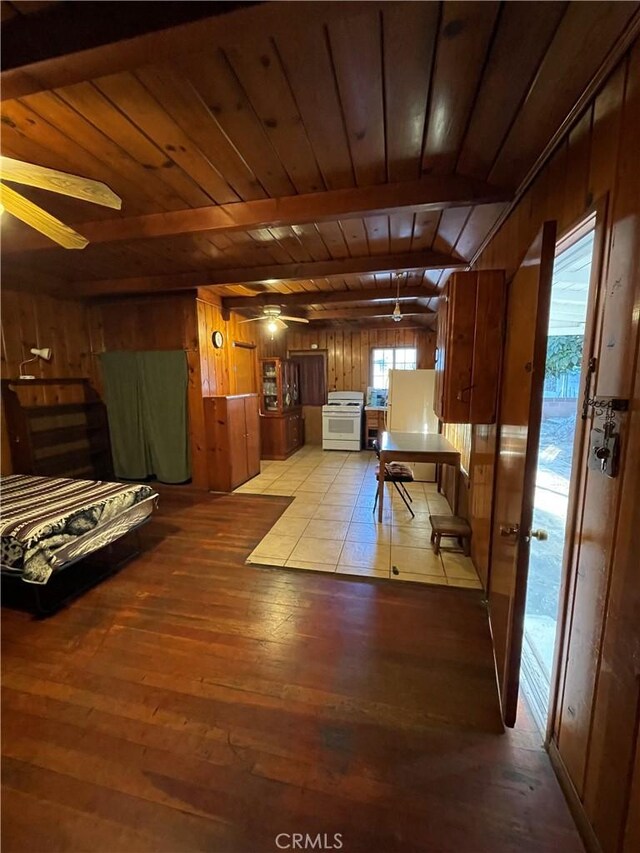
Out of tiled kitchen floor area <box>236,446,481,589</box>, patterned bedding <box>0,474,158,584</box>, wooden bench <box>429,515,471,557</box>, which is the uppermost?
patterned bedding <box>0,474,158,584</box>

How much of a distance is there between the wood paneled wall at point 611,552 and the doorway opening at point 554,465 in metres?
0.44

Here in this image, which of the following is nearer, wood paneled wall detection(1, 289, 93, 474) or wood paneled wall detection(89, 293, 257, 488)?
wood paneled wall detection(1, 289, 93, 474)

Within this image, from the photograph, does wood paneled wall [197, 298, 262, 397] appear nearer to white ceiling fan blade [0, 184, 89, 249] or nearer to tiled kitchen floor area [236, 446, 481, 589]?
tiled kitchen floor area [236, 446, 481, 589]

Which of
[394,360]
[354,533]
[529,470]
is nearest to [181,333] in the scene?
[354,533]

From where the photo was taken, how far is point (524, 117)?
4.25 feet

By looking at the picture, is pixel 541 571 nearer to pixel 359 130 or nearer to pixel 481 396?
pixel 481 396

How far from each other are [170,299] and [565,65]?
398cm

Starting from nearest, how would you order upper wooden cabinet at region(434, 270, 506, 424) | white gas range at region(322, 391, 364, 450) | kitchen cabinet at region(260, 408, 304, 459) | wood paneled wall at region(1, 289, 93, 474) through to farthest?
upper wooden cabinet at region(434, 270, 506, 424) < wood paneled wall at region(1, 289, 93, 474) < kitchen cabinet at region(260, 408, 304, 459) < white gas range at region(322, 391, 364, 450)

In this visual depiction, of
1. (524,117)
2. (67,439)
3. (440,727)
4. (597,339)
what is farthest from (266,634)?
(67,439)

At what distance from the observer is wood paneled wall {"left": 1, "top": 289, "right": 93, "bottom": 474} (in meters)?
3.47

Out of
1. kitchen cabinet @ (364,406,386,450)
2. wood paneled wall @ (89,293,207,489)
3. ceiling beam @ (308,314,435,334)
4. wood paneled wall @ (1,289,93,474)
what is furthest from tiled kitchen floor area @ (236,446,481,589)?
ceiling beam @ (308,314,435,334)

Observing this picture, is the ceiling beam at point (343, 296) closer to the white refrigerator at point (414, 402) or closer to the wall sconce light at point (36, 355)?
the white refrigerator at point (414, 402)

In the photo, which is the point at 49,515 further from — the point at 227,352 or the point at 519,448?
the point at 227,352

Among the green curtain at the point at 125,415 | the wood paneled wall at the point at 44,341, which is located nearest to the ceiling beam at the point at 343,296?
the green curtain at the point at 125,415
